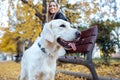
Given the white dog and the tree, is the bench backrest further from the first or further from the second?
the tree

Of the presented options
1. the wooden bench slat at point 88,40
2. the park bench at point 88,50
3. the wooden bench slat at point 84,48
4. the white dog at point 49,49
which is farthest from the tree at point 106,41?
the white dog at point 49,49

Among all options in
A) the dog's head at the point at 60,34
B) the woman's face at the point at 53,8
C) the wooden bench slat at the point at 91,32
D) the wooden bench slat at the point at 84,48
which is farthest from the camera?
the woman's face at the point at 53,8

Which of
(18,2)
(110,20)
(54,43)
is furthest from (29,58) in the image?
(110,20)

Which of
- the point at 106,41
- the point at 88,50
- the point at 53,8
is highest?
the point at 53,8

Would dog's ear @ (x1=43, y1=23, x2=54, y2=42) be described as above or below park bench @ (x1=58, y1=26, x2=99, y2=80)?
above

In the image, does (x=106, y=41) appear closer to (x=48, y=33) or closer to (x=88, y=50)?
(x=88, y=50)

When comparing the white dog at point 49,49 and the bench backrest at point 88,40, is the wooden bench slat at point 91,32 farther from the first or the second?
the white dog at point 49,49

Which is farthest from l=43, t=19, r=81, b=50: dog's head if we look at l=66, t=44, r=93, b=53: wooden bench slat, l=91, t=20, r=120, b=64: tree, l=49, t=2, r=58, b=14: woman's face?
l=91, t=20, r=120, b=64: tree

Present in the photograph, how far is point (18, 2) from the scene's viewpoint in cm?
1208

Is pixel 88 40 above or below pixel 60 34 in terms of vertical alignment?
below

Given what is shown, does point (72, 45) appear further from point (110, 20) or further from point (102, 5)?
point (110, 20)

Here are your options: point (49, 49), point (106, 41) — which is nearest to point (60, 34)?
point (49, 49)

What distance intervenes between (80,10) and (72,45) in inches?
445

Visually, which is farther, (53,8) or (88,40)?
(53,8)
